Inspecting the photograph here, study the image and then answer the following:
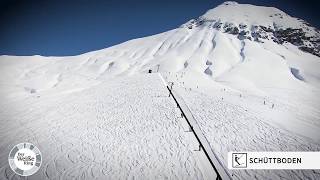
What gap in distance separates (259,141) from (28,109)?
A: 18505 mm

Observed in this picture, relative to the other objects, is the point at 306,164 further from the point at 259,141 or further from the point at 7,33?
the point at 7,33

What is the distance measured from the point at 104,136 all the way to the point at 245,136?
8397mm

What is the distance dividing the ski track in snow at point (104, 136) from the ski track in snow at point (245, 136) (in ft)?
5.43

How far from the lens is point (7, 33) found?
26.0 metres

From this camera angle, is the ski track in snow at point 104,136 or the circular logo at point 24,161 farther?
the ski track in snow at point 104,136

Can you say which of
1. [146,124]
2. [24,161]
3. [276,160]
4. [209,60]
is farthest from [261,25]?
[24,161]

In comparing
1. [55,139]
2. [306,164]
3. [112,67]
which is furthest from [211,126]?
[112,67]

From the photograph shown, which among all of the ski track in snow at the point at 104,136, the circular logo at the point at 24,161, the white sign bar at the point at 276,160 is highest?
the circular logo at the point at 24,161

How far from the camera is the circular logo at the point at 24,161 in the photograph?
34.5 ft

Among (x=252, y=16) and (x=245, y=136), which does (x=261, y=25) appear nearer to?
(x=252, y=16)

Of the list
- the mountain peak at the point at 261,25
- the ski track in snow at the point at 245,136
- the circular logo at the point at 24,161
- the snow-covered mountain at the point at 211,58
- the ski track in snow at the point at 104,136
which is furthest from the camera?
the mountain peak at the point at 261,25

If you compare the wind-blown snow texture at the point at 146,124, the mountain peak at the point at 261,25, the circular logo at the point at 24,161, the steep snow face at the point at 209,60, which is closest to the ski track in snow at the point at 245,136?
the wind-blown snow texture at the point at 146,124

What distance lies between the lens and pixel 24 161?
10.7 meters

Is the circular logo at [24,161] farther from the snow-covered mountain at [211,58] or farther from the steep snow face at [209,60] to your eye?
the snow-covered mountain at [211,58]
